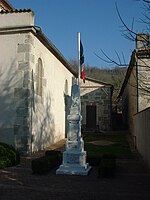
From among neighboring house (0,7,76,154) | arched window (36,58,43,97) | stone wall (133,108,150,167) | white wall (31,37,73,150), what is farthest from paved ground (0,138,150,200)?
arched window (36,58,43,97)

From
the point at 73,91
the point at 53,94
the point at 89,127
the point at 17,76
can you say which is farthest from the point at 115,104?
the point at 73,91

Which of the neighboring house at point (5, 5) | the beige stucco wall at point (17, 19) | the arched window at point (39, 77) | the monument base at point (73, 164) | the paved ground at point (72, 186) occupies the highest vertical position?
the neighboring house at point (5, 5)

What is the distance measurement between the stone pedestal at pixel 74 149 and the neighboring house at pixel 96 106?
15691 mm

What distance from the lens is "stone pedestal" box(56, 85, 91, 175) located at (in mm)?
8817

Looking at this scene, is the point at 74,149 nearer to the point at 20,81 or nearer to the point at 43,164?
the point at 43,164

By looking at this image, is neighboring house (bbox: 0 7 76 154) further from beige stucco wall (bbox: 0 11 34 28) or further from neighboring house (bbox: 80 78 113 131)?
neighboring house (bbox: 80 78 113 131)

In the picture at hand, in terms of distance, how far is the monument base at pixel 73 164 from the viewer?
28.7ft

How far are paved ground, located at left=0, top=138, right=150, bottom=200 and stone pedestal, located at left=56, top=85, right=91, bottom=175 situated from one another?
0.33 m

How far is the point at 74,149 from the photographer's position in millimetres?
9125

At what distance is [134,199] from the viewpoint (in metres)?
5.80

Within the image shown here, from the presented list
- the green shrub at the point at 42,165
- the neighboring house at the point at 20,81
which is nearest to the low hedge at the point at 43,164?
the green shrub at the point at 42,165

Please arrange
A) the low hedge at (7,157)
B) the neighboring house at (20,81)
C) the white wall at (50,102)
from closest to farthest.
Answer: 1. the low hedge at (7,157)
2. the neighboring house at (20,81)
3. the white wall at (50,102)

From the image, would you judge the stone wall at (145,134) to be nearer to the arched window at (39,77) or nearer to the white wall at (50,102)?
the white wall at (50,102)

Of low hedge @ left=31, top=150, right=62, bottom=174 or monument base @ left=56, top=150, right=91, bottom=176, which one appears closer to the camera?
low hedge @ left=31, top=150, right=62, bottom=174
